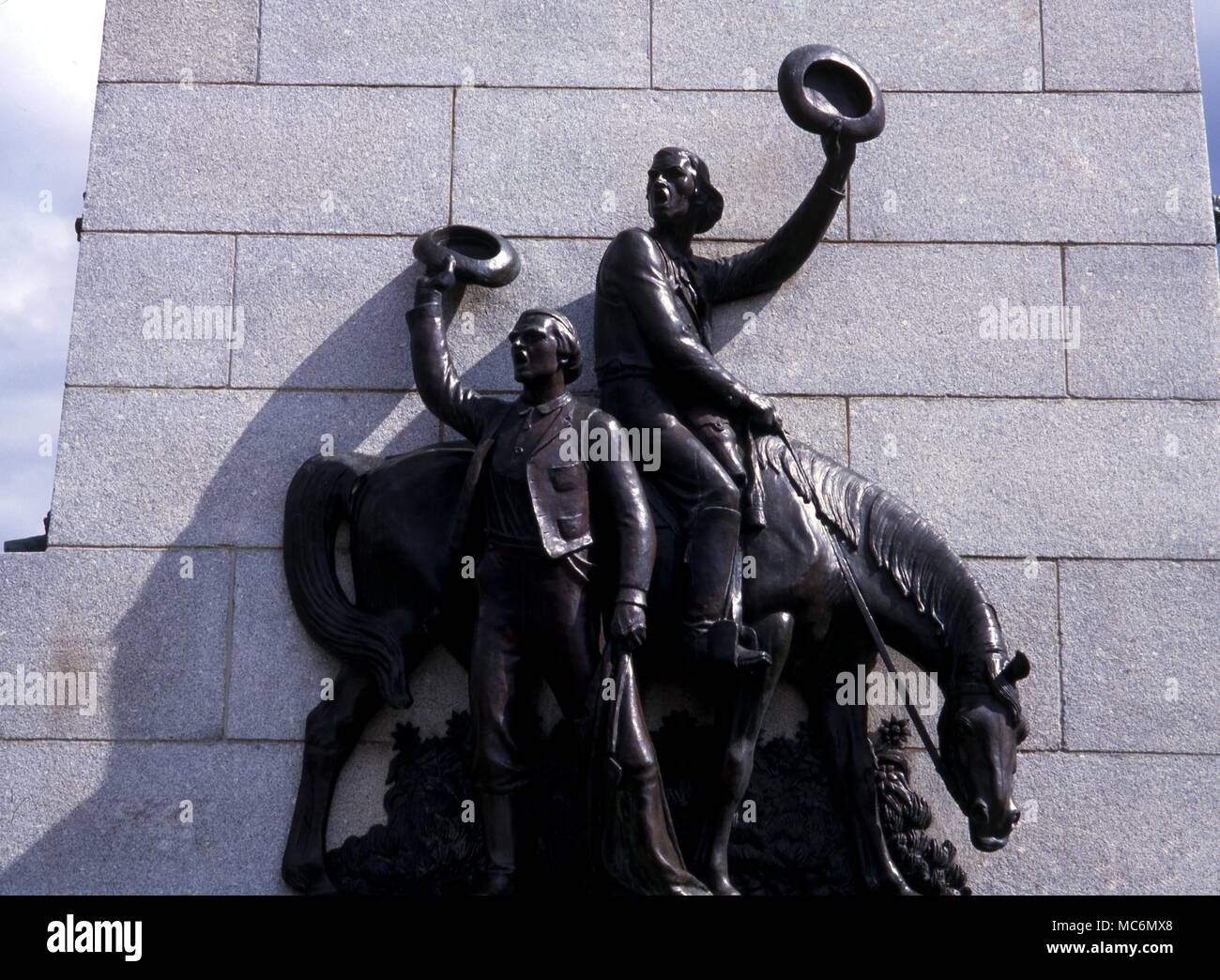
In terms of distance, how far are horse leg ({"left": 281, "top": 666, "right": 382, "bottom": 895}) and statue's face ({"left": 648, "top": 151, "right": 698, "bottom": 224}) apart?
2784mm

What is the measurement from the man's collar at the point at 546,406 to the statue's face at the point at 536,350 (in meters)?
0.12

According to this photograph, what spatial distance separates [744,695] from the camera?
7668mm

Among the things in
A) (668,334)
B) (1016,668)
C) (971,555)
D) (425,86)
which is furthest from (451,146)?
(1016,668)

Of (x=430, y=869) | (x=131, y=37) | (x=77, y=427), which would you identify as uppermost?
(x=131, y=37)

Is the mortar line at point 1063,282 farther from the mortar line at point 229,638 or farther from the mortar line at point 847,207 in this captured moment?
the mortar line at point 229,638

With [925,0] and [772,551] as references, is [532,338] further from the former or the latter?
[925,0]

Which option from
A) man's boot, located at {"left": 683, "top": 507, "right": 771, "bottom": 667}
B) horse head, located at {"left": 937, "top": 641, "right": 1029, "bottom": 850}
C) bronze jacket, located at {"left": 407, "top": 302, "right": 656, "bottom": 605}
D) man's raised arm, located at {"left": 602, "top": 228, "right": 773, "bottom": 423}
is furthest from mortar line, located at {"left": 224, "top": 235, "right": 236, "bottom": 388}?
horse head, located at {"left": 937, "top": 641, "right": 1029, "bottom": 850}

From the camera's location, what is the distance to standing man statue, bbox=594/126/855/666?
25.0 feet

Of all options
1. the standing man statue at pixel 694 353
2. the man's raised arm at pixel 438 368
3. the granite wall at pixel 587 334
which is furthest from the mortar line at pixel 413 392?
the standing man statue at pixel 694 353

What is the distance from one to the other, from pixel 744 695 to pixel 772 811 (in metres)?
0.61

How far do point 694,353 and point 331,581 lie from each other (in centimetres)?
213

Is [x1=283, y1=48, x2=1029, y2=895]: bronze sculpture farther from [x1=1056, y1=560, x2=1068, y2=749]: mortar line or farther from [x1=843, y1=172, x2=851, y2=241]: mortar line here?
[x1=1056, y1=560, x2=1068, y2=749]: mortar line

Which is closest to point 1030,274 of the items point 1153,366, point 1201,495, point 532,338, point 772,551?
point 1153,366

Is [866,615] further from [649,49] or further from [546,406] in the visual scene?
[649,49]
